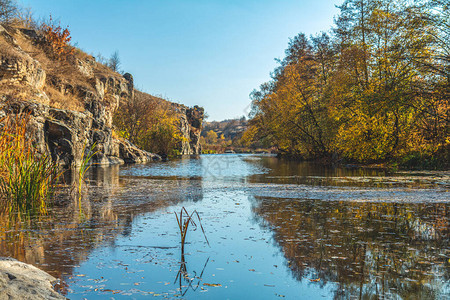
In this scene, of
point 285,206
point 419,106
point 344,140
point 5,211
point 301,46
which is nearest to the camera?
point 5,211

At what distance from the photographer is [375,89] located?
20.0m

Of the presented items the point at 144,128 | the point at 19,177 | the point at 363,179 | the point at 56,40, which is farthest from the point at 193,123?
the point at 19,177

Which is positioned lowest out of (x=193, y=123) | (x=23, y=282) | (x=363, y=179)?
(x=23, y=282)

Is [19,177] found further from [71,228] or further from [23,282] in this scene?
[23,282]

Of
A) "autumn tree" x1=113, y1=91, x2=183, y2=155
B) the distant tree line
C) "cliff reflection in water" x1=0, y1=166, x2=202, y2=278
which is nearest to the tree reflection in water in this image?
"cliff reflection in water" x1=0, y1=166, x2=202, y2=278

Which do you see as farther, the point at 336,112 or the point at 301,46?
the point at 301,46

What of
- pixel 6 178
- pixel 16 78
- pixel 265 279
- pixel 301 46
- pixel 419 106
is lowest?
pixel 265 279

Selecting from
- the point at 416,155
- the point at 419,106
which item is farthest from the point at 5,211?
the point at 416,155

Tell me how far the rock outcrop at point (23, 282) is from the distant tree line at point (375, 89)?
50.8ft

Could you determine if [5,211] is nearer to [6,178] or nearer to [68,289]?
[6,178]

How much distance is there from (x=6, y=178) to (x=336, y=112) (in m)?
19.1

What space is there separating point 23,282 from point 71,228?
8.49ft

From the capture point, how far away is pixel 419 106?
16.5 m

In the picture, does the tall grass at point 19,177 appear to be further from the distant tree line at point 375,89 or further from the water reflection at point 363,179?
the distant tree line at point 375,89
